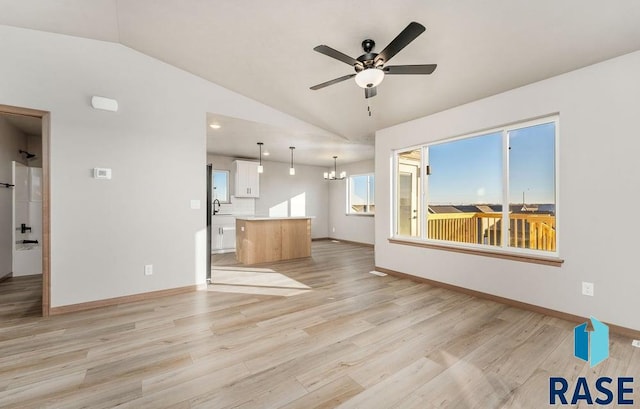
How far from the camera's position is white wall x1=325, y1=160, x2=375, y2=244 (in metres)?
7.91

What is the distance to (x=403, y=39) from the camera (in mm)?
1998

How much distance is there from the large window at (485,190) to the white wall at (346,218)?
10.4ft

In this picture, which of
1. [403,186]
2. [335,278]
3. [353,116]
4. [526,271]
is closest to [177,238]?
[335,278]

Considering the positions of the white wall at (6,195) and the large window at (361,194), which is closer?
the white wall at (6,195)

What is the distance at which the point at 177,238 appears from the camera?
3.69 m

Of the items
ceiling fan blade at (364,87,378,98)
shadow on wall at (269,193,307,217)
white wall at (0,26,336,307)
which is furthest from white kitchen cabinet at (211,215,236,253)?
ceiling fan blade at (364,87,378,98)

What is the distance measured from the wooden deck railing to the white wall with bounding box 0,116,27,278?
668 centimetres

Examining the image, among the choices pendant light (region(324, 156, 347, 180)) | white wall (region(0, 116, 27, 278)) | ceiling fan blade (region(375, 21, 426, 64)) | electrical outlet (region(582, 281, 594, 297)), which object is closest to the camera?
ceiling fan blade (region(375, 21, 426, 64))

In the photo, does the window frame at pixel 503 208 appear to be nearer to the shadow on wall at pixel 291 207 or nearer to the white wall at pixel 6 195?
the shadow on wall at pixel 291 207

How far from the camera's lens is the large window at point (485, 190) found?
10.3ft

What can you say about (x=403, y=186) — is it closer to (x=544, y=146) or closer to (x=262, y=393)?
(x=544, y=146)

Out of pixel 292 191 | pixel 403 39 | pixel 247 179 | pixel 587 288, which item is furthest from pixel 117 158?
pixel 292 191

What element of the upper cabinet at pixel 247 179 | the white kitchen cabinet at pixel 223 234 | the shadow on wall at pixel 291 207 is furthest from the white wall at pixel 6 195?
the shadow on wall at pixel 291 207

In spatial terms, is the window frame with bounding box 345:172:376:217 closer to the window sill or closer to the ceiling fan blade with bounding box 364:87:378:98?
the window sill
